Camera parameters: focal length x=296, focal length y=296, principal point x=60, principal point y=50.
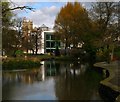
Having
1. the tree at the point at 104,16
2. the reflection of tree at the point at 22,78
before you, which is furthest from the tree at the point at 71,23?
the reflection of tree at the point at 22,78

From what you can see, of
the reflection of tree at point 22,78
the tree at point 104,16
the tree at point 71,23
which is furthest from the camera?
the tree at point 71,23

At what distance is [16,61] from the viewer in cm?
2717

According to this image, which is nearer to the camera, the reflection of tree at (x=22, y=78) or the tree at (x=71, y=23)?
the reflection of tree at (x=22, y=78)

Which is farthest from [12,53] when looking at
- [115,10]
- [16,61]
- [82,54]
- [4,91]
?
[4,91]

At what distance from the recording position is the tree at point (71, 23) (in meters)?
40.1

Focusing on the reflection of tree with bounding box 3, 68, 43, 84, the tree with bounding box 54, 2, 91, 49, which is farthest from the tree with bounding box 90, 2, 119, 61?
the reflection of tree with bounding box 3, 68, 43, 84

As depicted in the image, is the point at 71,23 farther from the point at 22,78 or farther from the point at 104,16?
the point at 22,78

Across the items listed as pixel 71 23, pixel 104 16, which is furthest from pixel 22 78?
pixel 71 23

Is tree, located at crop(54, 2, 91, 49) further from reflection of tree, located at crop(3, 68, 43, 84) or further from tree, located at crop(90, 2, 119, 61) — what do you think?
reflection of tree, located at crop(3, 68, 43, 84)

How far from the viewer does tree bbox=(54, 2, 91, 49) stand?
4012 cm

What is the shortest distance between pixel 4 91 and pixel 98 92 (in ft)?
13.4

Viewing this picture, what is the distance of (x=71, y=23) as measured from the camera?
42.9 metres

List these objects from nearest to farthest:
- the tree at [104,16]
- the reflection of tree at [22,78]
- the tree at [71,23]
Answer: the reflection of tree at [22,78]
the tree at [104,16]
the tree at [71,23]

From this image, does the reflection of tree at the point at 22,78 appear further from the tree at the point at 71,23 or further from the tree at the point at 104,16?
the tree at the point at 71,23
